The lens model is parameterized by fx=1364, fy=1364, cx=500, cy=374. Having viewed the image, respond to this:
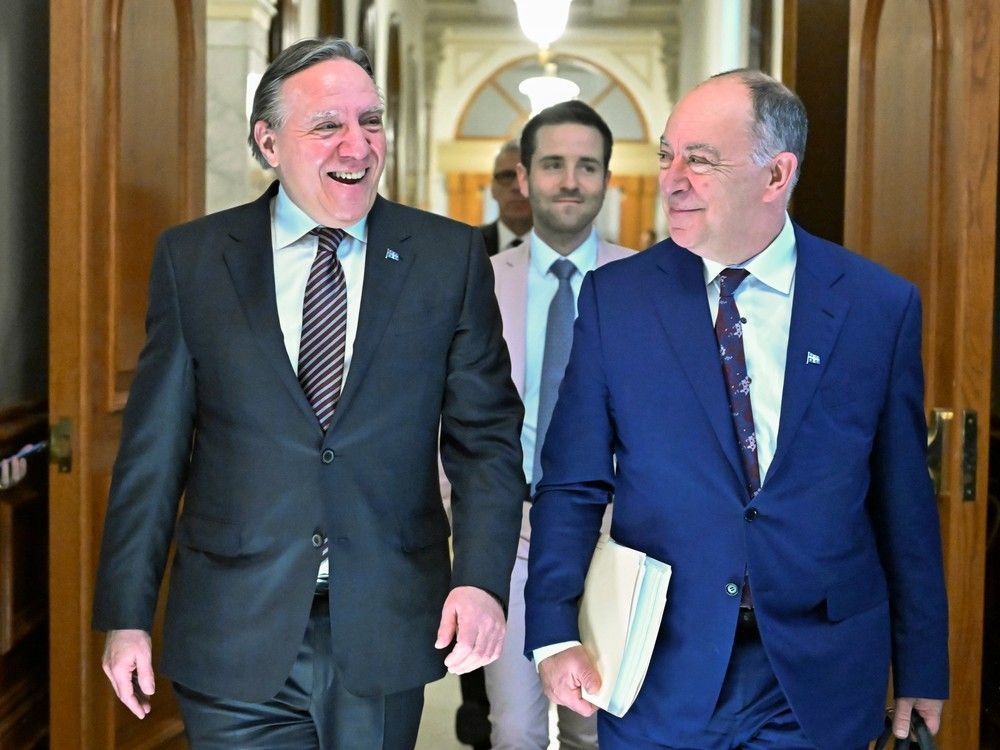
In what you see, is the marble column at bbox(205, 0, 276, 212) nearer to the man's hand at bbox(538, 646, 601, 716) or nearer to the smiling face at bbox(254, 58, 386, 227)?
the smiling face at bbox(254, 58, 386, 227)

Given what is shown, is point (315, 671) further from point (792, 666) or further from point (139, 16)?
point (139, 16)

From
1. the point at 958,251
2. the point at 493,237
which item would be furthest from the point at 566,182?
the point at 493,237

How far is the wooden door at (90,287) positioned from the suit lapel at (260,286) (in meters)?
0.98

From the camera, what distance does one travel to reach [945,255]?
11.1ft

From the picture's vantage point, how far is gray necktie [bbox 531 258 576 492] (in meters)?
3.64

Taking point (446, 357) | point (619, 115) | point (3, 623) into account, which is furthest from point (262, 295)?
point (619, 115)

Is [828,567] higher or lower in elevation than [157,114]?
lower

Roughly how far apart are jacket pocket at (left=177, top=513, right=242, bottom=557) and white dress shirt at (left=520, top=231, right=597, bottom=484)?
55.3 inches

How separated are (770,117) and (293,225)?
91cm

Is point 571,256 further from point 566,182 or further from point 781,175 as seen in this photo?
point 781,175

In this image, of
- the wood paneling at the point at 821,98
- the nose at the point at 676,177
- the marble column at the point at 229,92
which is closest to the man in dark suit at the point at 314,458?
the nose at the point at 676,177

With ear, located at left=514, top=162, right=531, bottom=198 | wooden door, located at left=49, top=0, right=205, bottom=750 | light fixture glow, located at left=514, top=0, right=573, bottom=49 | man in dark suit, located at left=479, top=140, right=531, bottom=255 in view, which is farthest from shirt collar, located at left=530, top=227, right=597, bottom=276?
light fixture glow, located at left=514, top=0, right=573, bottom=49

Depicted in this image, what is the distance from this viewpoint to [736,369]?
7.82 ft

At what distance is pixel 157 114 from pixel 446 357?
1.84 m
